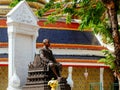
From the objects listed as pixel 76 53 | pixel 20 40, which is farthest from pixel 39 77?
pixel 76 53

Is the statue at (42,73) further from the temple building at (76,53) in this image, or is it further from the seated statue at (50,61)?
the temple building at (76,53)

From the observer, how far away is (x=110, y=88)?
19.8 metres

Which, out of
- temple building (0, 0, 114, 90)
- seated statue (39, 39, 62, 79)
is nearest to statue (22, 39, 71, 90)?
seated statue (39, 39, 62, 79)

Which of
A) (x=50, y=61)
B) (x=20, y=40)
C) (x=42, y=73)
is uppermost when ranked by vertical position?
(x=20, y=40)

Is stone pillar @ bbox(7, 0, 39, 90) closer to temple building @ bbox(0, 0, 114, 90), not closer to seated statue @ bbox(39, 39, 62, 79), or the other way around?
seated statue @ bbox(39, 39, 62, 79)

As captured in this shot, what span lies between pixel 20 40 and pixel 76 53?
24.0 ft

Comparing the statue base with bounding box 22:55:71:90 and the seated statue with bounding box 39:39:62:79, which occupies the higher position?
the seated statue with bounding box 39:39:62:79

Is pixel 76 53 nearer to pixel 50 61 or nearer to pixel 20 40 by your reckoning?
pixel 20 40

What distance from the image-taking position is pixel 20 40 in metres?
12.4

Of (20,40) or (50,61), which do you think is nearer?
(50,61)

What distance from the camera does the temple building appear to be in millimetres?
18750

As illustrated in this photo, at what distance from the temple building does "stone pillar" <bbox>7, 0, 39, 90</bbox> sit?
17.5 ft

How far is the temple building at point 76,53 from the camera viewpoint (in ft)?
61.5

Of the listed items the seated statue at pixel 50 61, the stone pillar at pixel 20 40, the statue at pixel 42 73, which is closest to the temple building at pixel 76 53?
the stone pillar at pixel 20 40
